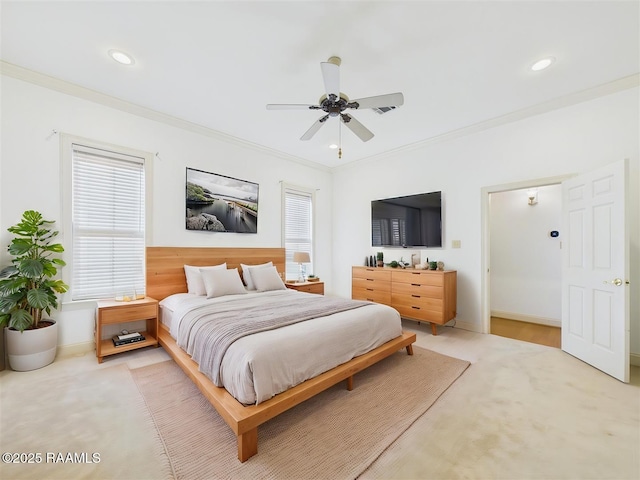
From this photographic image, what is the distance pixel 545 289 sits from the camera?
174 inches

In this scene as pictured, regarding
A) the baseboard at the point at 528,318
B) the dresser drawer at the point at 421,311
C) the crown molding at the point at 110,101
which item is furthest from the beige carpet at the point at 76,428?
the baseboard at the point at 528,318

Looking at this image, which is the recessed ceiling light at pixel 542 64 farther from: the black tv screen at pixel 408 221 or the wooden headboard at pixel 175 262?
the wooden headboard at pixel 175 262

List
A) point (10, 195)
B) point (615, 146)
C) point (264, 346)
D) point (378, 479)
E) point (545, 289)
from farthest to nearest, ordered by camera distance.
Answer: point (545, 289)
point (615, 146)
point (10, 195)
point (264, 346)
point (378, 479)

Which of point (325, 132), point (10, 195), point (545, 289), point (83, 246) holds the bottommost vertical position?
point (545, 289)

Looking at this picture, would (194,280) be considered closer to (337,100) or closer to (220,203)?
(220,203)

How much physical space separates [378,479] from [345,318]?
1.22 meters

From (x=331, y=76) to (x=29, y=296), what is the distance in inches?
132

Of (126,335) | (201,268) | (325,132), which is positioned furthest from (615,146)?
(126,335)

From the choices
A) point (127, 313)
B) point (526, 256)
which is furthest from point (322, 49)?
point (526, 256)

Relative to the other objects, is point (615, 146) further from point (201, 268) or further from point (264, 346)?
point (201, 268)

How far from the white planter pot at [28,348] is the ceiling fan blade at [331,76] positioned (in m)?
3.54

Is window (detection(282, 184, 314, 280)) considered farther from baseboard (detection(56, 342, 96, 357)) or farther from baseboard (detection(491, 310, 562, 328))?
baseboard (detection(491, 310, 562, 328))

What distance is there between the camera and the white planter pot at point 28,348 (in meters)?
2.57

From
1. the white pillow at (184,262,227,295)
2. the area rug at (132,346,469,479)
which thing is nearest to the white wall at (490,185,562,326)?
the area rug at (132,346,469,479)
